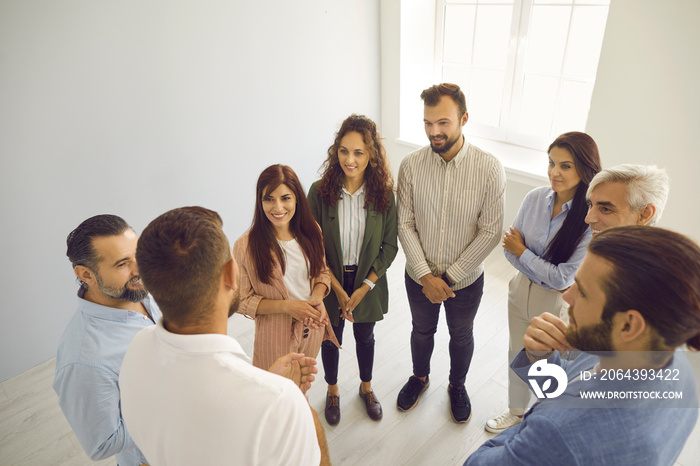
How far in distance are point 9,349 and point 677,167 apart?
→ 452 centimetres

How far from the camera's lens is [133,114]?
9.41 ft

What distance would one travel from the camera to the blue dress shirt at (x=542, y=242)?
71.6 inches

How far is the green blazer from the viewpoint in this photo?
6.89 feet

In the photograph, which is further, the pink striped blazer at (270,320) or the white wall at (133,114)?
the white wall at (133,114)

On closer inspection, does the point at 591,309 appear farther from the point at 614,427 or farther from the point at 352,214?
the point at 352,214

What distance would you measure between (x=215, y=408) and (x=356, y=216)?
1341 millimetres

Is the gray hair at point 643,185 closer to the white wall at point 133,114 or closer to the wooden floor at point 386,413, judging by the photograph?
the wooden floor at point 386,413

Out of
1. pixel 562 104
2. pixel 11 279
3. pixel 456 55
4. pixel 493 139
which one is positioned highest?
pixel 456 55

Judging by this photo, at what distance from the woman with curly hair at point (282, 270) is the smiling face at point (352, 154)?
25cm

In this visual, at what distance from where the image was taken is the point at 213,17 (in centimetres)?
306

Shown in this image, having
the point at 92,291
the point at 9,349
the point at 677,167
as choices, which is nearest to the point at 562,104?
the point at 677,167

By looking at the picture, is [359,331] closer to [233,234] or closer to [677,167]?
[233,234]

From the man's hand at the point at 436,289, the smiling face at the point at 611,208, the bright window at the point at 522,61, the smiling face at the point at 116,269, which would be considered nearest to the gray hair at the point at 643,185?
the smiling face at the point at 611,208

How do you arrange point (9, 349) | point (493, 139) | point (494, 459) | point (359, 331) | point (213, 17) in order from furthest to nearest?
point (493, 139) → point (213, 17) → point (9, 349) → point (359, 331) → point (494, 459)
